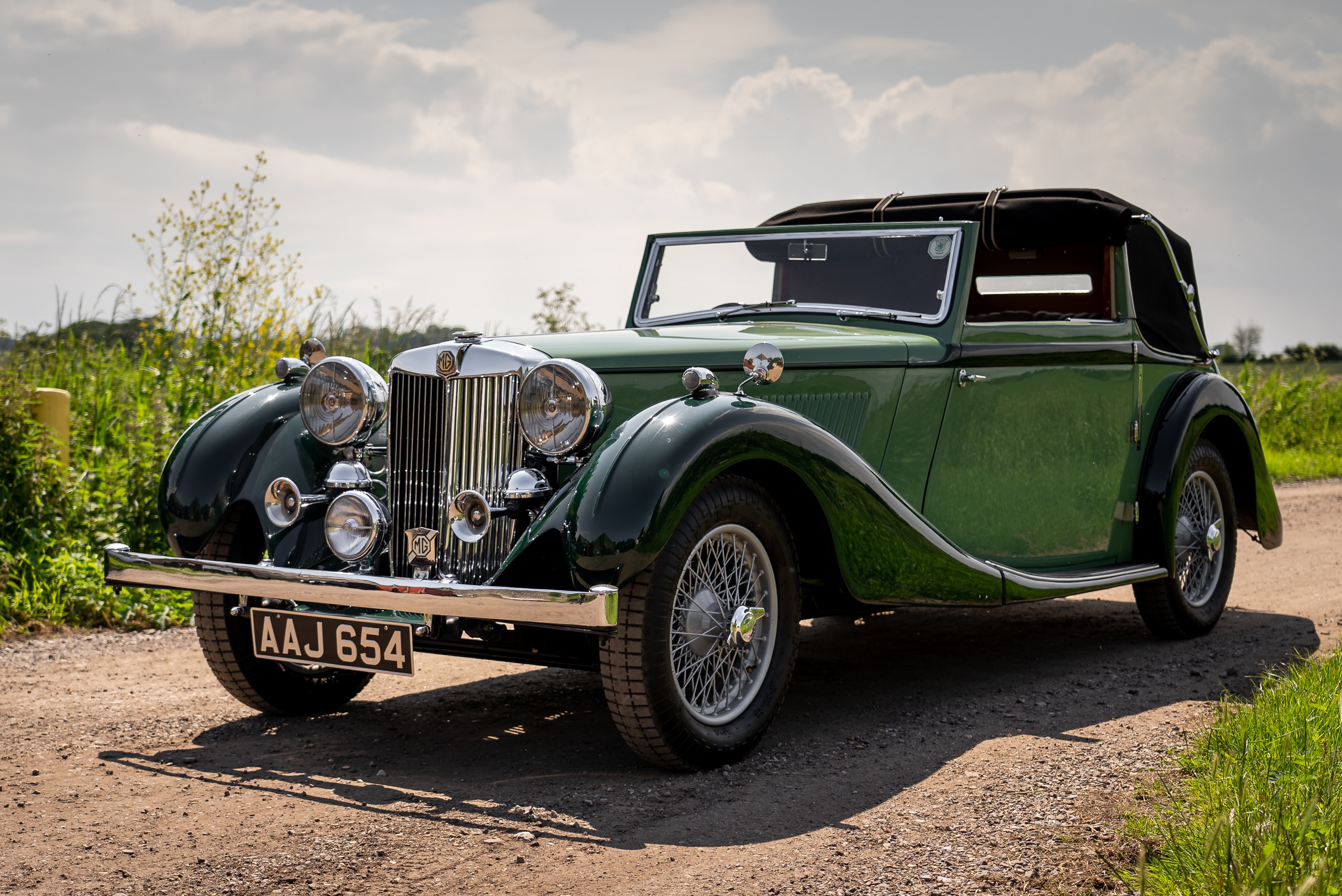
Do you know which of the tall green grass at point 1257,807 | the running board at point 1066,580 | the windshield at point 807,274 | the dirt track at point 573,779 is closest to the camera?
the tall green grass at point 1257,807

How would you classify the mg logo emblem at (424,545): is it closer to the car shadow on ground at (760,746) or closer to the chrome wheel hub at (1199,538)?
the car shadow on ground at (760,746)

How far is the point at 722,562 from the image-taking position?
3.55 metres

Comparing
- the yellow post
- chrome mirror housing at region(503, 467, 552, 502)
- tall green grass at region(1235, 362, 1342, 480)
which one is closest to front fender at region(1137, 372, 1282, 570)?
chrome mirror housing at region(503, 467, 552, 502)

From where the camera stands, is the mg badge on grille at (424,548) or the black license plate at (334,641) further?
the mg badge on grille at (424,548)

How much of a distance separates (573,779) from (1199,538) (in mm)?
3593

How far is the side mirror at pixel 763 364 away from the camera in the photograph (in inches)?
144

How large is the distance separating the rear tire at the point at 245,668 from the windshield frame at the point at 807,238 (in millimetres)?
1971

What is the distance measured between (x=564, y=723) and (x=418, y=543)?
0.88 metres

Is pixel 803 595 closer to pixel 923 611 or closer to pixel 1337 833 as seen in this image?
pixel 1337 833

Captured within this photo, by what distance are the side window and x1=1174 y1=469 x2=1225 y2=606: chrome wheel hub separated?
963mm

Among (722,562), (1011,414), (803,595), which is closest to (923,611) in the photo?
(1011,414)

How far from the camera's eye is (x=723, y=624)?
11.6ft

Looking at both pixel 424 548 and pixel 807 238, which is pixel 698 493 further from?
pixel 807 238

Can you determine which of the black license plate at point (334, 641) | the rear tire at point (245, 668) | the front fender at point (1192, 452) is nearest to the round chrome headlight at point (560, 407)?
the black license plate at point (334, 641)
